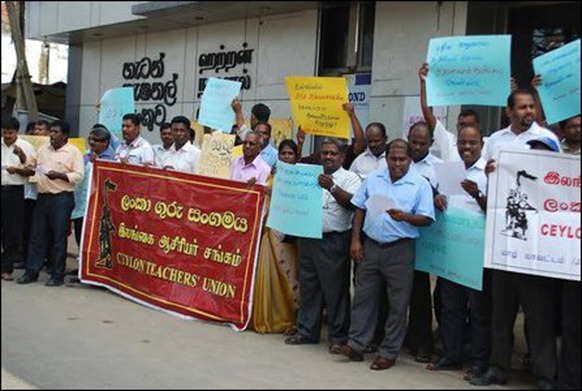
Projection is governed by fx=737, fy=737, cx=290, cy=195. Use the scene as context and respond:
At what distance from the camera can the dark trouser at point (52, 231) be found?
752 cm

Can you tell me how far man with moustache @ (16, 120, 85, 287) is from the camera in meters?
7.43

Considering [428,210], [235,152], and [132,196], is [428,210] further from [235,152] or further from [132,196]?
[132,196]

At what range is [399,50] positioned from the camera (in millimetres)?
10008


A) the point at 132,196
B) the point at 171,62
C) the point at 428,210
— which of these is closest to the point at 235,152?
the point at 132,196

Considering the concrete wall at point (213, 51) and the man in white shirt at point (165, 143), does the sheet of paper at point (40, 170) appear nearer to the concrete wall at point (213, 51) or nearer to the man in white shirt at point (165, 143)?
the man in white shirt at point (165, 143)

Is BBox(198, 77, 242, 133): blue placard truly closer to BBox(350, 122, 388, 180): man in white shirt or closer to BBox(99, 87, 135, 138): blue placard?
BBox(99, 87, 135, 138): blue placard

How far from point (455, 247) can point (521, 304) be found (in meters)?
0.61

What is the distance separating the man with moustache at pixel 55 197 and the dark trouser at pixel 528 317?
4.50 meters

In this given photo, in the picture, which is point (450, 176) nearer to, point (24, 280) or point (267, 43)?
point (24, 280)

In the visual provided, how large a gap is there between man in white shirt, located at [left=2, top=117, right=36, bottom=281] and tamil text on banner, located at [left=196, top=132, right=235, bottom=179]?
2.13 metres

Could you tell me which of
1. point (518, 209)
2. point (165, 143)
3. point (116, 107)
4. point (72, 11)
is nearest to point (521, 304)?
point (518, 209)

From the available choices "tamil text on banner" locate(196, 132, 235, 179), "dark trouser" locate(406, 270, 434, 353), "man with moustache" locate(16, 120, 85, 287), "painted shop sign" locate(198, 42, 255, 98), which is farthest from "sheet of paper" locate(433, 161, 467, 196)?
"painted shop sign" locate(198, 42, 255, 98)

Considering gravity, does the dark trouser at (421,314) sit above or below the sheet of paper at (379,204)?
below

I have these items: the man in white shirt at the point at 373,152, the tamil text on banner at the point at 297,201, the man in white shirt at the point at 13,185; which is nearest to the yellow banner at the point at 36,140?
the man in white shirt at the point at 13,185
